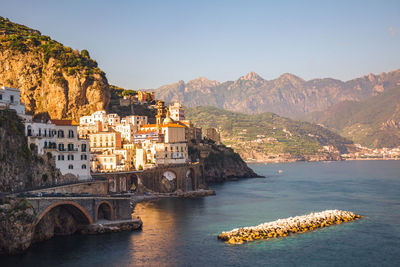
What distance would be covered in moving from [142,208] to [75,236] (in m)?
32.5

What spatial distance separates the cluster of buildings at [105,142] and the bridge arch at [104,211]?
15.1m

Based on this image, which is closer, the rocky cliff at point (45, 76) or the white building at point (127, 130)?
the rocky cliff at point (45, 76)

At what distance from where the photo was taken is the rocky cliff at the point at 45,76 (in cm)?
14462

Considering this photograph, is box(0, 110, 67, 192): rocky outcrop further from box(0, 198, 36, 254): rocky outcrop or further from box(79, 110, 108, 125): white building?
box(79, 110, 108, 125): white building

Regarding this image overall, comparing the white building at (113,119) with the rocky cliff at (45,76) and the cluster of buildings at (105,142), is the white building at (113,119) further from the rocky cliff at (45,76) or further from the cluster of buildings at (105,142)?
the rocky cliff at (45,76)

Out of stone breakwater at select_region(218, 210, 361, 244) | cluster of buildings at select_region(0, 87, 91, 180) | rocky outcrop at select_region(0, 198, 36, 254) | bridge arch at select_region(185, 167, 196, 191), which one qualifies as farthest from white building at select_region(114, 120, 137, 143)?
rocky outcrop at select_region(0, 198, 36, 254)

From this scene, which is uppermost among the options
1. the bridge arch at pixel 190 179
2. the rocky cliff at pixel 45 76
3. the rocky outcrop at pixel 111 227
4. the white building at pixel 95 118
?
the rocky cliff at pixel 45 76

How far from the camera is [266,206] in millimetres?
112812

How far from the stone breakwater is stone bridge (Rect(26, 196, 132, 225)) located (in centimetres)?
1892

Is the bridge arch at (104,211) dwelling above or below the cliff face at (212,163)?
below

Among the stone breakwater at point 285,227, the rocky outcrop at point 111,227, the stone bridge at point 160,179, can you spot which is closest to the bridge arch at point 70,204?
the rocky outcrop at point 111,227

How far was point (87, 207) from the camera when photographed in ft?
248

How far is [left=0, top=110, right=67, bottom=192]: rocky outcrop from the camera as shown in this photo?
72681 mm

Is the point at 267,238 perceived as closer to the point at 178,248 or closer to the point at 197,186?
the point at 178,248
